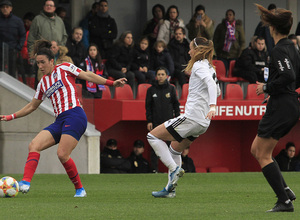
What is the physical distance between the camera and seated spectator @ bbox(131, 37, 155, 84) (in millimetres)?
15992

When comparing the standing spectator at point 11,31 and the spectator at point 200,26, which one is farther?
the spectator at point 200,26

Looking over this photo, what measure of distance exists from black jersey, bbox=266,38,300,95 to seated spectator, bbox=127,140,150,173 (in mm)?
8783

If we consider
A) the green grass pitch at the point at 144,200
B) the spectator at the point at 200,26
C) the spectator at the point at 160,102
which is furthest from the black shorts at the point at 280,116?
the spectator at the point at 200,26

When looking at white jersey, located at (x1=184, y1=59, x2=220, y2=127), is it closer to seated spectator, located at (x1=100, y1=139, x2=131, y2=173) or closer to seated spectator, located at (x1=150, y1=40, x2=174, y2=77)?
seated spectator, located at (x1=100, y1=139, x2=131, y2=173)

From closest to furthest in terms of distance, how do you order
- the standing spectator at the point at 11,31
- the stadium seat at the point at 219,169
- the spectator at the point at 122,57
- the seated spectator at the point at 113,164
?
the standing spectator at the point at 11,31 → the seated spectator at the point at 113,164 → the spectator at the point at 122,57 → the stadium seat at the point at 219,169

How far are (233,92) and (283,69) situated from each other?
10291 mm

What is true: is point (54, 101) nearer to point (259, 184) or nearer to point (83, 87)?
point (259, 184)

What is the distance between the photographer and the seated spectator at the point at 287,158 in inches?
635

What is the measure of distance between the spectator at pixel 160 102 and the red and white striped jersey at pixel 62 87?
511cm

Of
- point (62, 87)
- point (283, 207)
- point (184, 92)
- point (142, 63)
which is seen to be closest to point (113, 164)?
point (184, 92)

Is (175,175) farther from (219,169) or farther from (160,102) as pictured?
(219,169)

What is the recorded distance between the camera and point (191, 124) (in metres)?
8.13

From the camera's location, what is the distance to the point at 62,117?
8297 millimetres

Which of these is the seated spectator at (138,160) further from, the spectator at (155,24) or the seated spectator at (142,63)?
the spectator at (155,24)
